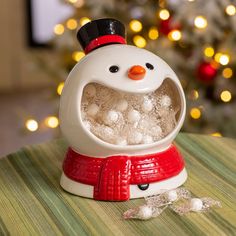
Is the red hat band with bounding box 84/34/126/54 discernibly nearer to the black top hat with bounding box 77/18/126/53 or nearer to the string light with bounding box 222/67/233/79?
the black top hat with bounding box 77/18/126/53

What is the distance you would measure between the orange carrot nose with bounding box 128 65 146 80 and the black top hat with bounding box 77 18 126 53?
0.10 meters

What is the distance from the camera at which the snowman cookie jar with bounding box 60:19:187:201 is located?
1001 mm

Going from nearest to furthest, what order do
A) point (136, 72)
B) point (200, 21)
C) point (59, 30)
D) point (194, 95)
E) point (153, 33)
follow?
point (136, 72), point (200, 21), point (194, 95), point (153, 33), point (59, 30)

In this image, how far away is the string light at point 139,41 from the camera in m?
1.93

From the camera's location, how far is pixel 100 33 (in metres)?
1.07

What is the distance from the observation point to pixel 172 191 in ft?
3.39

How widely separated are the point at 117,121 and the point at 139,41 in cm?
94

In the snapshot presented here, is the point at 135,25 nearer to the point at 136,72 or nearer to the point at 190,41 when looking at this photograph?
the point at 190,41

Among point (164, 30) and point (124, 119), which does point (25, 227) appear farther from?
point (164, 30)

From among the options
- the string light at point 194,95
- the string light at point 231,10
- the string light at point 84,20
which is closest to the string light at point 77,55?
the string light at point 84,20

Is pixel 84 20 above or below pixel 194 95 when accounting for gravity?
above

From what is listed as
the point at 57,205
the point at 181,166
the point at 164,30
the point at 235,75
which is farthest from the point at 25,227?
the point at 235,75

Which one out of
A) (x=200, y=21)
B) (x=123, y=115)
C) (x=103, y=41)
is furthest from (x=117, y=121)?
(x=200, y=21)

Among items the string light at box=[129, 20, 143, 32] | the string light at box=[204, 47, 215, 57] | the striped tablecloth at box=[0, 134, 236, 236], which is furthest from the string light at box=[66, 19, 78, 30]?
the striped tablecloth at box=[0, 134, 236, 236]
